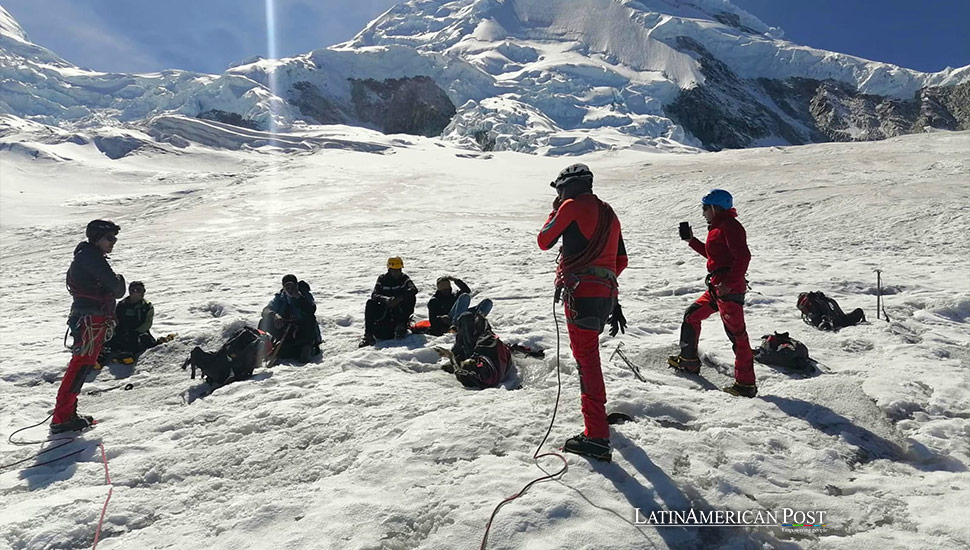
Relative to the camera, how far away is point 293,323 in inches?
271

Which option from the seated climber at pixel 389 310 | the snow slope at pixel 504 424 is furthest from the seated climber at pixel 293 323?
the seated climber at pixel 389 310

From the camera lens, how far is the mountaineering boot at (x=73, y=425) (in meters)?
4.86

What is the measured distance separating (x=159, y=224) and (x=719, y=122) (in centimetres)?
15112

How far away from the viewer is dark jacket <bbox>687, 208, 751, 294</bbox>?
15.9 ft

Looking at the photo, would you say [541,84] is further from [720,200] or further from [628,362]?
[720,200]

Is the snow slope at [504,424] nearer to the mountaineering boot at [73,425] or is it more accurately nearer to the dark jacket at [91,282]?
the mountaineering boot at [73,425]

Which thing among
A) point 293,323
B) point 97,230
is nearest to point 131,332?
point 293,323

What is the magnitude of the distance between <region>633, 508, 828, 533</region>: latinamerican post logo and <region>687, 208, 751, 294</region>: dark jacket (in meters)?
2.16

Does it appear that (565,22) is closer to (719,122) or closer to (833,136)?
(719,122)

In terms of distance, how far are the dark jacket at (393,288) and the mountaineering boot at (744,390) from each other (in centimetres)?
455

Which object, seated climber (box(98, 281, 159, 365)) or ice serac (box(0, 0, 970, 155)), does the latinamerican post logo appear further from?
ice serac (box(0, 0, 970, 155))

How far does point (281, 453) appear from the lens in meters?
4.21

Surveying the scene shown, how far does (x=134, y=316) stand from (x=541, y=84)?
111 metres

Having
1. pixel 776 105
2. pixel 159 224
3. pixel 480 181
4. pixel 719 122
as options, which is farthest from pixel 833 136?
pixel 159 224
